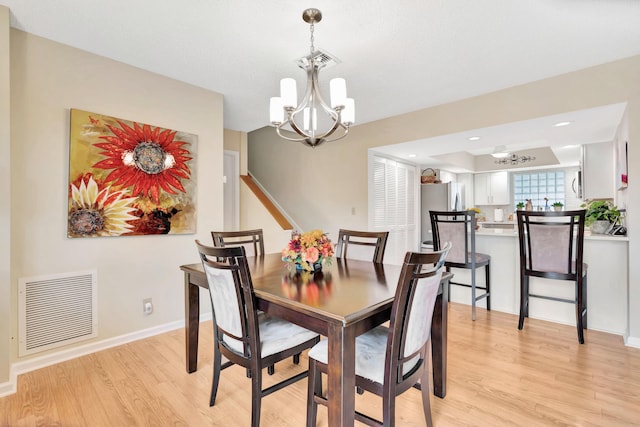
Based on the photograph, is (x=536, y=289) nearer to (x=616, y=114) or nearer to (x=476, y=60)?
(x=616, y=114)

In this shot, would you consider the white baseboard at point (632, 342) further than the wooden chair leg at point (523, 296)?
No

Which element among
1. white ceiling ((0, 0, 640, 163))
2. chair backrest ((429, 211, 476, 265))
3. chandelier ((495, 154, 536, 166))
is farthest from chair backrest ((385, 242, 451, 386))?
chandelier ((495, 154, 536, 166))

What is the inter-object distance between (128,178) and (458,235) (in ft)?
10.5

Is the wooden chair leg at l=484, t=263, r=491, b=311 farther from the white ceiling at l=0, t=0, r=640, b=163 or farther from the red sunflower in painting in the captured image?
the red sunflower in painting

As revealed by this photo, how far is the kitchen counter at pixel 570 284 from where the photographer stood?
277cm

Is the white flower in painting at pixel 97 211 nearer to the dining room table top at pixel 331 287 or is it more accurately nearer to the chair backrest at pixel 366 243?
the dining room table top at pixel 331 287

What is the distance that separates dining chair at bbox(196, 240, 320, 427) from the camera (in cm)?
149

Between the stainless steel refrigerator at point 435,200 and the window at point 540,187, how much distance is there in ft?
7.10

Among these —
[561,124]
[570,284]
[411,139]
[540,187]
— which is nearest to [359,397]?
[570,284]

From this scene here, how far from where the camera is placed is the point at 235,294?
4.99ft

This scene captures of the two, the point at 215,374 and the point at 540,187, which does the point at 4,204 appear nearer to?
the point at 215,374

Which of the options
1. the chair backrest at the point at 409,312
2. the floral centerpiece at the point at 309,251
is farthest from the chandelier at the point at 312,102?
the chair backrest at the point at 409,312

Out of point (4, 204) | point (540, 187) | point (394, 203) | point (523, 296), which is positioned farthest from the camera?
point (540, 187)

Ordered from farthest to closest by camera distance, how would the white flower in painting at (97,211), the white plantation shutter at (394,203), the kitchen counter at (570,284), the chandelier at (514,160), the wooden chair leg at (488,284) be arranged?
1. the chandelier at (514,160)
2. the white plantation shutter at (394,203)
3. the wooden chair leg at (488,284)
4. the kitchen counter at (570,284)
5. the white flower in painting at (97,211)
